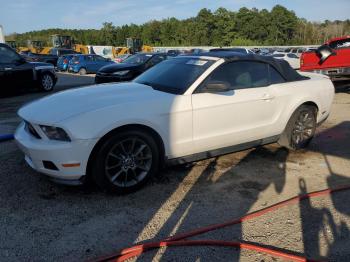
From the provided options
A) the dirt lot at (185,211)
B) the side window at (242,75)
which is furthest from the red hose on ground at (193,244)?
the side window at (242,75)

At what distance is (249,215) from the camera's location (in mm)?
3520

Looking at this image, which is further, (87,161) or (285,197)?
(285,197)

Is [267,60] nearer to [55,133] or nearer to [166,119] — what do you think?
[166,119]

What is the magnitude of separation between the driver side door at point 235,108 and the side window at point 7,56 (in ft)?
27.4

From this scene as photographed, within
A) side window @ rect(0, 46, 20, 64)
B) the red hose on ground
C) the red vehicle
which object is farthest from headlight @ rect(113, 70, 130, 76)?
the red hose on ground

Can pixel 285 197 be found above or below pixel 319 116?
below

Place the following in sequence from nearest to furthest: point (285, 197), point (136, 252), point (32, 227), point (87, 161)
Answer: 1. point (136, 252)
2. point (32, 227)
3. point (87, 161)
4. point (285, 197)

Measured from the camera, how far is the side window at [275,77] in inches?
204

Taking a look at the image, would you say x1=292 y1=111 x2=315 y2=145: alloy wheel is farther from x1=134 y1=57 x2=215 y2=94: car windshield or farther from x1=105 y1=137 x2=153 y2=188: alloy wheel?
x1=105 y1=137 x2=153 y2=188: alloy wheel

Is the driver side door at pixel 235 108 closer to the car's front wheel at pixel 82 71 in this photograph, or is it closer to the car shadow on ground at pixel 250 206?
the car shadow on ground at pixel 250 206

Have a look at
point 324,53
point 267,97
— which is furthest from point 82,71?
point 267,97

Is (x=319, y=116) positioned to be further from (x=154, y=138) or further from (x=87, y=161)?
(x=87, y=161)

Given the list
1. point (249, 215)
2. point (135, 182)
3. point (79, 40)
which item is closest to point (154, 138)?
point (135, 182)

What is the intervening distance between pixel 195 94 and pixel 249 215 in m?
1.56
